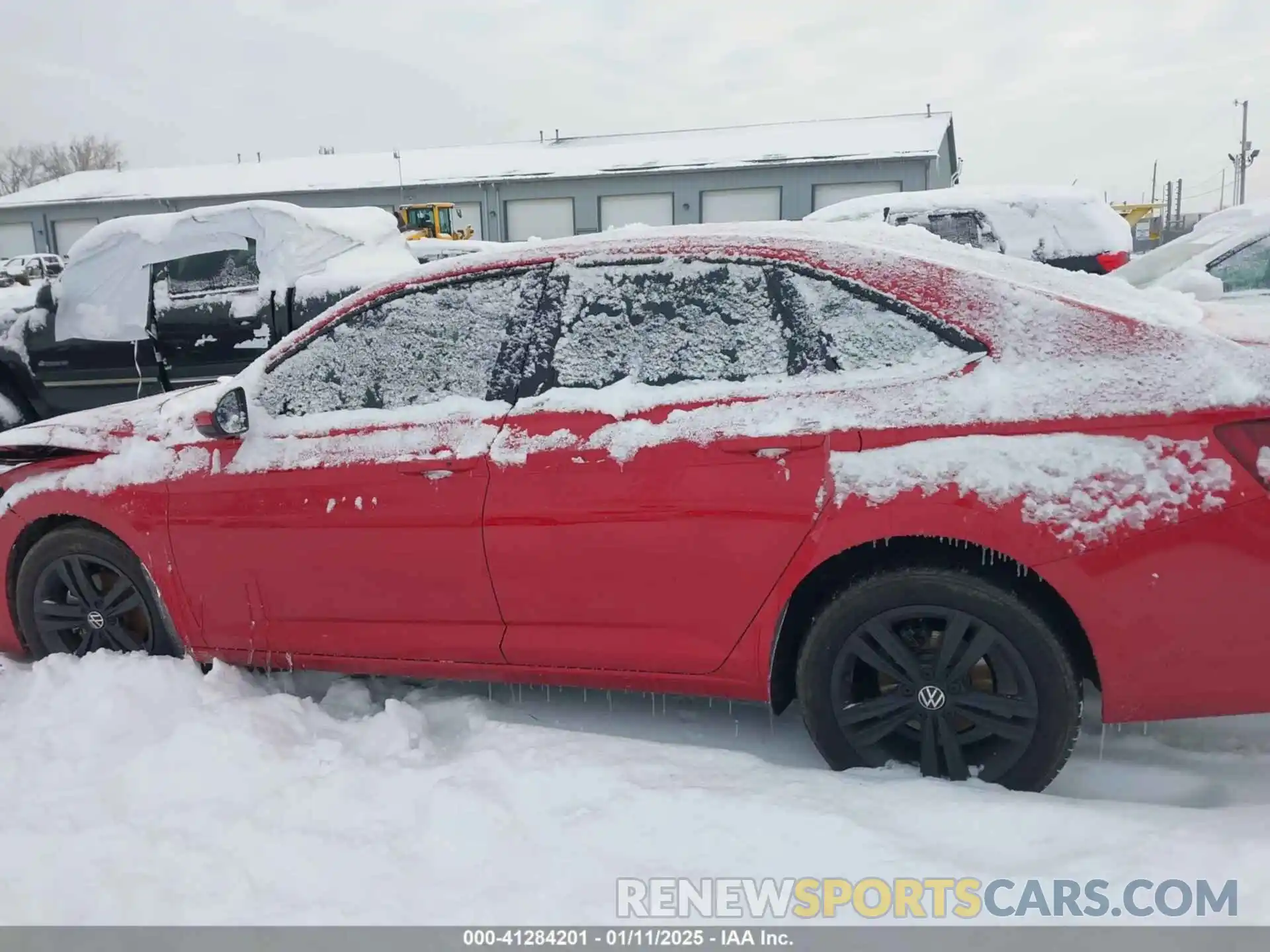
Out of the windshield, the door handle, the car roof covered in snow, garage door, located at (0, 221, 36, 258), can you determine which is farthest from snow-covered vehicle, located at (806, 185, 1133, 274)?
garage door, located at (0, 221, 36, 258)

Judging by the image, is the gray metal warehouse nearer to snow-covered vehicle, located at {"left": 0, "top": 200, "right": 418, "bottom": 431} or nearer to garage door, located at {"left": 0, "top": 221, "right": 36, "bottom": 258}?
garage door, located at {"left": 0, "top": 221, "right": 36, "bottom": 258}

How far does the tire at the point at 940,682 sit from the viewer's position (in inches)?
99.0

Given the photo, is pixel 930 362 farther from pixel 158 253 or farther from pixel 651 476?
pixel 158 253

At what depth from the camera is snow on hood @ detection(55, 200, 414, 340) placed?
736 cm

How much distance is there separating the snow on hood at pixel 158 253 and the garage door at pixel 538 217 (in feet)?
78.6

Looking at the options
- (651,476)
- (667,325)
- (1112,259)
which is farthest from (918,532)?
(1112,259)

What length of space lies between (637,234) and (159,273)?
5914mm

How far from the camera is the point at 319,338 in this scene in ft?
11.0

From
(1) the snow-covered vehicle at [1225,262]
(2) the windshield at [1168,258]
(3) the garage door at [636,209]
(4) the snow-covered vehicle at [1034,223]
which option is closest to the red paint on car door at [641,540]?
(1) the snow-covered vehicle at [1225,262]

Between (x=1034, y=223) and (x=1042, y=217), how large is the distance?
108mm

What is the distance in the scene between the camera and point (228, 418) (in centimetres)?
324

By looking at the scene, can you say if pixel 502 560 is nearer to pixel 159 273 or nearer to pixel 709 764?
pixel 709 764

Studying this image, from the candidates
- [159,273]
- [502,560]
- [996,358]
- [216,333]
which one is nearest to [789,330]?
[996,358]

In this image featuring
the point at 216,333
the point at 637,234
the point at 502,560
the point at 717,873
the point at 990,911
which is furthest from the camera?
the point at 216,333
